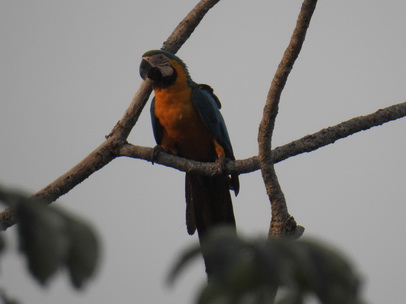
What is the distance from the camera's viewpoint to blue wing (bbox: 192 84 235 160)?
17.3ft

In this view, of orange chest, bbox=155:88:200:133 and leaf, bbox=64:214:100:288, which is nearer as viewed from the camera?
leaf, bbox=64:214:100:288

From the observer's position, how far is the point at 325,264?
90 cm

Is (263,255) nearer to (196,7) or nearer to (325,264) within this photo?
(325,264)

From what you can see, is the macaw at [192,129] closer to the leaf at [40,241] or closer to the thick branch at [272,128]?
the thick branch at [272,128]

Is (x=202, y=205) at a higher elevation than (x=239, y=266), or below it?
higher

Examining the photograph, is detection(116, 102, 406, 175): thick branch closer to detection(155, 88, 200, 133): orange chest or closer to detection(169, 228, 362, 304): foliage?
detection(155, 88, 200, 133): orange chest

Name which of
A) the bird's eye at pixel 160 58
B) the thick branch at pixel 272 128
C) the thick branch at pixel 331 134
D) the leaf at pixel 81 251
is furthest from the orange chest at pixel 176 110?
the leaf at pixel 81 251

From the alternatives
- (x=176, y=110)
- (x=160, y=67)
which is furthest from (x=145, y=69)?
(x=176, y=110)

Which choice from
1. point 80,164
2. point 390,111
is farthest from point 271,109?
point 80,164

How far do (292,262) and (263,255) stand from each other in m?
0.05

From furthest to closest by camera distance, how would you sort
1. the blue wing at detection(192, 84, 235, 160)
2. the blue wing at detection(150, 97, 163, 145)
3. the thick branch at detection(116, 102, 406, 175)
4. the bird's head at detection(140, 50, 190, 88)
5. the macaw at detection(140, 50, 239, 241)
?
the blue wing at detection(150, 97, 163, 145) < the bird's head at detection(140, 50, 190, 88) < the blue wing at detection(192, 84, 235, 160) < the macaw at detection(140, 50, 239, 241) < the thick branch at detection(116, 102, 406, 175)

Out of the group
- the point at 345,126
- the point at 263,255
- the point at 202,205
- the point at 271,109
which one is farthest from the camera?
the point at 202,205

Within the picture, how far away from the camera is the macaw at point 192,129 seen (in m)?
5.14

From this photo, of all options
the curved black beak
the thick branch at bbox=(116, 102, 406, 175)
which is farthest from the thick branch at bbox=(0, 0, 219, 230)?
the thick branch at bbox=(116, 102, 406, 175)
